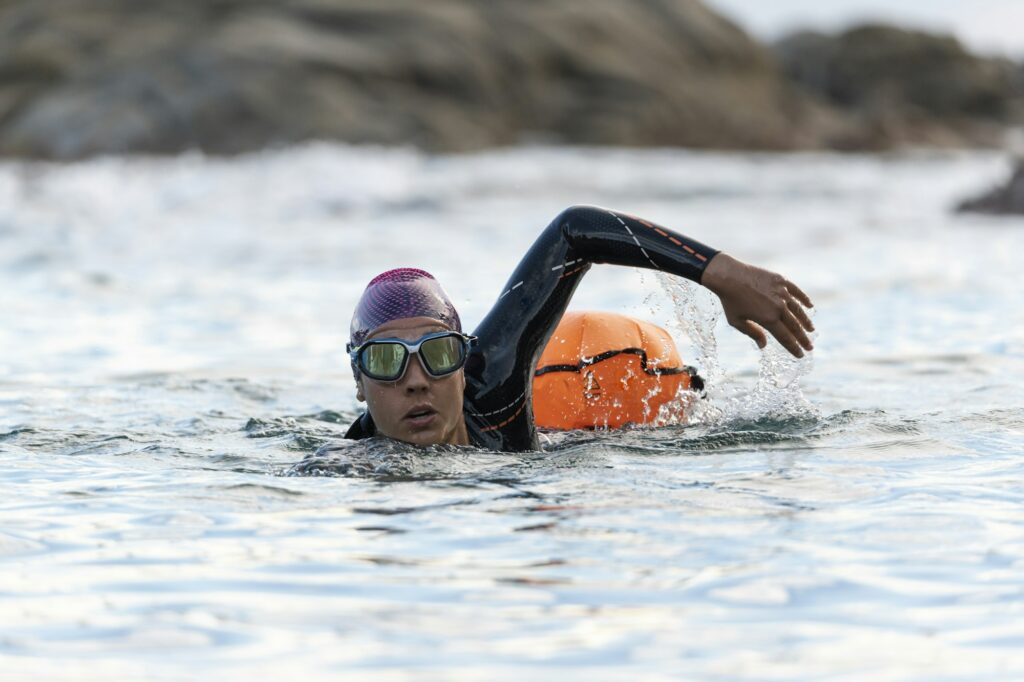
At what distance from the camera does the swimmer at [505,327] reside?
18.9 feet

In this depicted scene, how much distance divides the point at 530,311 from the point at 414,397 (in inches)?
27.2

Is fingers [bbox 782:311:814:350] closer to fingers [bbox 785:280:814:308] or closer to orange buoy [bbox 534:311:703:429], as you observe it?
fingers [bbox 785:280:814:308]

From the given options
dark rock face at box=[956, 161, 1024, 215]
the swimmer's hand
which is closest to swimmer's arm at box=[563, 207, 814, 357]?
the swimmer's hand

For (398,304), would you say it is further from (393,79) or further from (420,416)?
(393,79)

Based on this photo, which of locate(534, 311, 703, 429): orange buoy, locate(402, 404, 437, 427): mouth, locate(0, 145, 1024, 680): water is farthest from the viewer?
locate(534, 311, 703, 429): orange buoy

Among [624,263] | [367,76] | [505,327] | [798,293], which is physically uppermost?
[367,76]

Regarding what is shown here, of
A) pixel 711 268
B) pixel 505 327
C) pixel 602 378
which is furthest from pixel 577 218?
pixel 602 378

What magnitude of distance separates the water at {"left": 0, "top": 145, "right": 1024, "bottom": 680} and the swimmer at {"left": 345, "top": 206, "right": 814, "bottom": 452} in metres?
0.21

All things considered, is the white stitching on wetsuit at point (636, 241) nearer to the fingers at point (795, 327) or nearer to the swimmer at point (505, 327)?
the swimmer at point (505, 327)

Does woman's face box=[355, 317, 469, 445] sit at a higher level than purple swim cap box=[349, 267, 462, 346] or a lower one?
lower

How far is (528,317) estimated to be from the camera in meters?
6.52

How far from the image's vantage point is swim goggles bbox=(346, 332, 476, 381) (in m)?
6.08

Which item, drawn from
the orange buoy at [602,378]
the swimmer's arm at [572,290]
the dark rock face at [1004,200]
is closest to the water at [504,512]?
the orange buoy at [602,378]

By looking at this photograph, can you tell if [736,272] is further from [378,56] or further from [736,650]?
[378,56]
